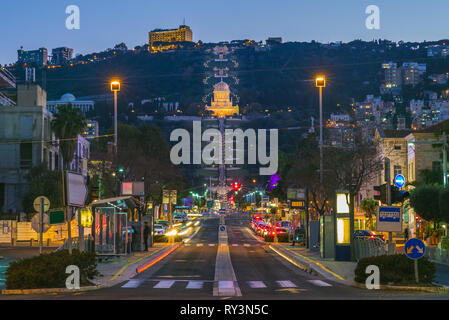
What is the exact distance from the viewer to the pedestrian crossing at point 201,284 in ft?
83.4

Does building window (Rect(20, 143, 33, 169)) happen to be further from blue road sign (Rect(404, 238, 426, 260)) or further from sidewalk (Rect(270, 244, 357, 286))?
blue road sign (Rect(404, 238, 426, 260))

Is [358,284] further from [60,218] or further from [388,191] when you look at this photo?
[60,218]

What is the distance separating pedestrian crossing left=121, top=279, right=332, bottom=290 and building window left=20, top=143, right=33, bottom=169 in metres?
57.5

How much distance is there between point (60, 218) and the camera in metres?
25.9

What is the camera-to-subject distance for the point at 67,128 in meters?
86.2

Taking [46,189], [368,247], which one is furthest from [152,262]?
[46,189]

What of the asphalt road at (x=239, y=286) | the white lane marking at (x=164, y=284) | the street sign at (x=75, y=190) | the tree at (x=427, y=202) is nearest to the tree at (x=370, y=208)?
the tree at (x=427, y=202)

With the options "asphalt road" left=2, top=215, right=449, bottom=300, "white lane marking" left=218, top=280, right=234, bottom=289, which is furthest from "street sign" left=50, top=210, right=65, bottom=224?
"white lane marking" left=218, top=280, right=234, bottom=289

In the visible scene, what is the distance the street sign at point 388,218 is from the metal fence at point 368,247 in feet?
36.6

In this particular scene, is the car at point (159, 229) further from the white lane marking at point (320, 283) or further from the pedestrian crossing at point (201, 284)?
the white lane marking at point (320, 283)

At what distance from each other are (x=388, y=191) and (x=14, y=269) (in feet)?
42.3

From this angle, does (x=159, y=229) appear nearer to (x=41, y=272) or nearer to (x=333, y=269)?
(x=333, y=269)
